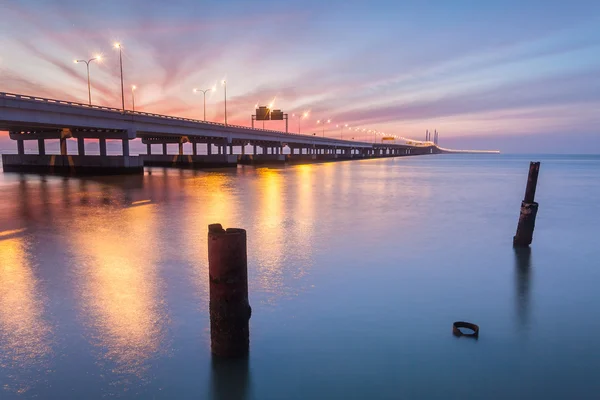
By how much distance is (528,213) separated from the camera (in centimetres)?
1370

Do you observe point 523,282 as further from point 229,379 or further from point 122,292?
point 122,292

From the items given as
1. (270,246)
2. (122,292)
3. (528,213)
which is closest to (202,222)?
(270,246)

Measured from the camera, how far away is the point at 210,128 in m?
74.8

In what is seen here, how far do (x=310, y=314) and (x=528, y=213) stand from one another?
9.79 meters

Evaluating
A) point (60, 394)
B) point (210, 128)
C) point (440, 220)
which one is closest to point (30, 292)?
point (60, 394)

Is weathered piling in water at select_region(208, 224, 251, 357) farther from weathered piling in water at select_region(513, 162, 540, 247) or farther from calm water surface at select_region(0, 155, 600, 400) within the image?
weathered piling in water at select_region(513, 162, 540, 247)

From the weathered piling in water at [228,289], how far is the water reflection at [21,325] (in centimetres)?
261

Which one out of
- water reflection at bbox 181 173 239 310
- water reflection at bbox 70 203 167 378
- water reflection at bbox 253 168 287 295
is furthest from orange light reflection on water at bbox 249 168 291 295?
water reflection at bbox 70 203 167 378

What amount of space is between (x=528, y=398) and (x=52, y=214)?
22.0m

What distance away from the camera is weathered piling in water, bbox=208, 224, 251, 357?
5562 millimetres

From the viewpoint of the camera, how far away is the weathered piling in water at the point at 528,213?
44.7 feet

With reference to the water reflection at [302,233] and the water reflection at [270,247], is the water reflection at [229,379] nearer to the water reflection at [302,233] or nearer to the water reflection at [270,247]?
the water reflection at [270,247]

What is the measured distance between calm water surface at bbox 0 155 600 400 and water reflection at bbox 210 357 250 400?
0.9 inches

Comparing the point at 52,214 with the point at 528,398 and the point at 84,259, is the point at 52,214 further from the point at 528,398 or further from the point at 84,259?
the point at 528,398
